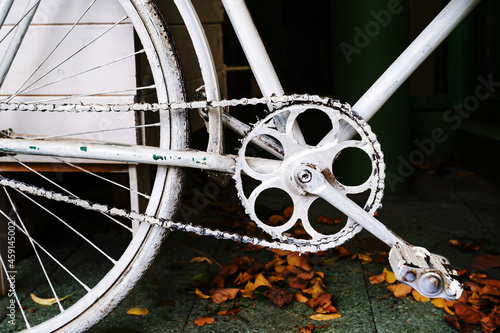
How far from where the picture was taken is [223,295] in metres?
2.04

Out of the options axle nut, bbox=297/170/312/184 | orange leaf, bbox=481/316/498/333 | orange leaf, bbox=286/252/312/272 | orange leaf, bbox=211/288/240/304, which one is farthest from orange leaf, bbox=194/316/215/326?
orange leaf, bbox=481/316/498/333

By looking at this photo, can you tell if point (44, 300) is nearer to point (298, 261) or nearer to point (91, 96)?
point (91, 96)

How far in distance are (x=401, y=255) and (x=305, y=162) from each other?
0.39 metres

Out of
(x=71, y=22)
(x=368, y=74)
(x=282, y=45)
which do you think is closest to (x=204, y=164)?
(x=71, y=22)

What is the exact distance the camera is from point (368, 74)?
3131mm

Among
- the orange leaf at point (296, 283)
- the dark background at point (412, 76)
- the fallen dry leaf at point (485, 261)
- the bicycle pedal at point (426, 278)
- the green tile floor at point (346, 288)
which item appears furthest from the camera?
the dark background at point (412, 76)

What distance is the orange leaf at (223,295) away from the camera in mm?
2026

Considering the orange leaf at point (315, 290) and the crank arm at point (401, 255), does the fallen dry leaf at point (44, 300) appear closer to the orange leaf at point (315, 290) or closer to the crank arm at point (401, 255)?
the orange leaf at point (315, 290)

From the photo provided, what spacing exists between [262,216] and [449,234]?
94 cm

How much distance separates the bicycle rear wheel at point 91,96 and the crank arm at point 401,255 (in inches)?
16.1

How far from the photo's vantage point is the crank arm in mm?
1546

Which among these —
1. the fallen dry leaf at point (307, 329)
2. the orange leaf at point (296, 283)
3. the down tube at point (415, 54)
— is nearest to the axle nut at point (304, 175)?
the down tube at point (415, 54)

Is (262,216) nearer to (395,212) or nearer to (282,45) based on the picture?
(395,212)

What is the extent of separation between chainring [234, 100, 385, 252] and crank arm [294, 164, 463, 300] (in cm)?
3
